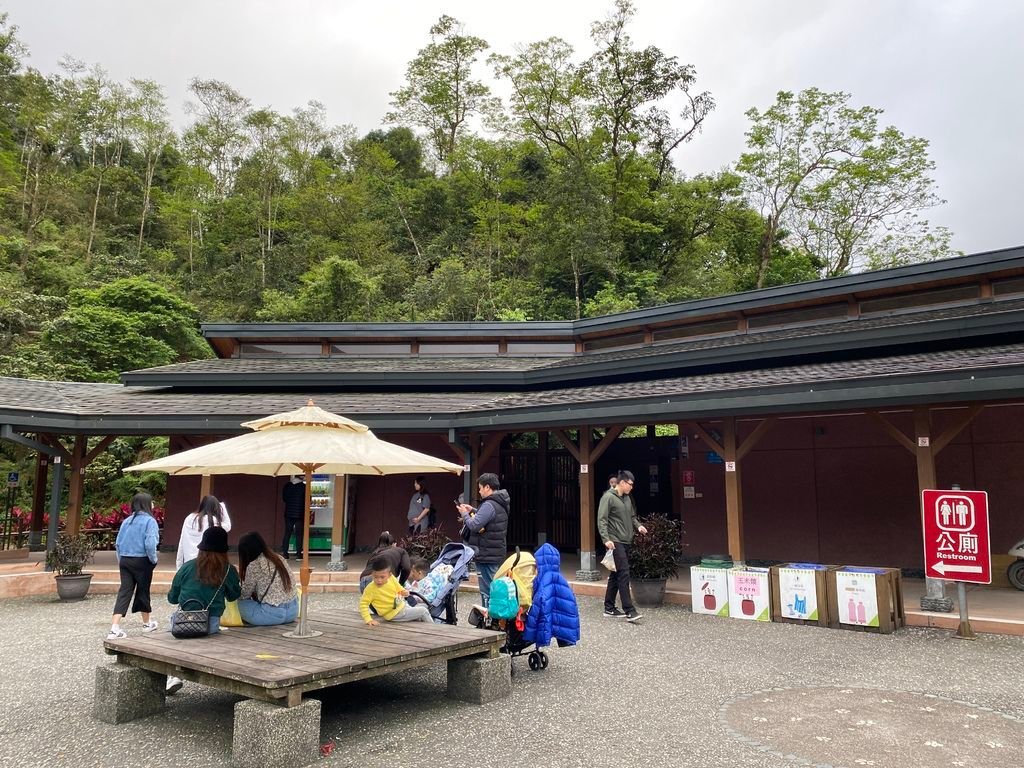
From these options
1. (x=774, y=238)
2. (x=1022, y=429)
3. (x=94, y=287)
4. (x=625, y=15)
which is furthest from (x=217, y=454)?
(x=625, y=15)

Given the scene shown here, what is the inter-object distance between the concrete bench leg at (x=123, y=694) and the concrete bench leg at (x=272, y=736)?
123 cm

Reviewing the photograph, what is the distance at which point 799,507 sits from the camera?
10.7 metres

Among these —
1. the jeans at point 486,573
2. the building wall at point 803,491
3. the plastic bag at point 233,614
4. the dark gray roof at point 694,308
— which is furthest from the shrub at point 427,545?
the dark gray roof at point 694,308

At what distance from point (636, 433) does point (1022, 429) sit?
1559 cm

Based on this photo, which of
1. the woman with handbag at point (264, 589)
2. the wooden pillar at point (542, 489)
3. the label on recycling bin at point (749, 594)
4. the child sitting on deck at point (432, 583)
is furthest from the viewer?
the wooden pillar at point (542, 489)

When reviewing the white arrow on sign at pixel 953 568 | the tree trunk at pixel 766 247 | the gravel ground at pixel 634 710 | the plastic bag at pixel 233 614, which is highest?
the tree trunk at pixel 766 247

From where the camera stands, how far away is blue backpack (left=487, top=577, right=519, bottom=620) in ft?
17.6

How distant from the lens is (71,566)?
950 centimetres

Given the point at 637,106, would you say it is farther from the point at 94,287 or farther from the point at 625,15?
the point at 94,287

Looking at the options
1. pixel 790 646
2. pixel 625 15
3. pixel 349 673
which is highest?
pixel 625 15

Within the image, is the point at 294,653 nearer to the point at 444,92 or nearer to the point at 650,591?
the point at 650,591

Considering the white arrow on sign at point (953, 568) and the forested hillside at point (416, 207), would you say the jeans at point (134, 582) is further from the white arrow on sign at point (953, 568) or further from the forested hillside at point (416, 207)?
the forested hillside at point (416, 207)

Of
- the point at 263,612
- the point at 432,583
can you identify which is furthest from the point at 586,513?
the point at 263,612

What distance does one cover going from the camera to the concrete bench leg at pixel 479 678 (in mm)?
4816
